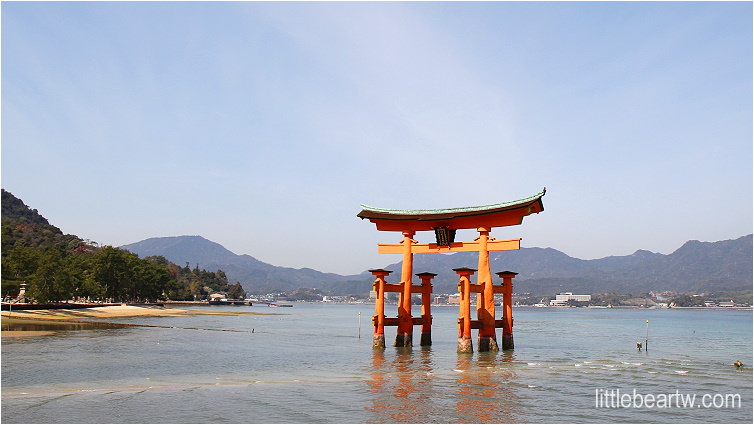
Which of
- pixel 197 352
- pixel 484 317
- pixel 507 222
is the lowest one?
pixel 197 352

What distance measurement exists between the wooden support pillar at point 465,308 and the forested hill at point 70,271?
53.3 metres

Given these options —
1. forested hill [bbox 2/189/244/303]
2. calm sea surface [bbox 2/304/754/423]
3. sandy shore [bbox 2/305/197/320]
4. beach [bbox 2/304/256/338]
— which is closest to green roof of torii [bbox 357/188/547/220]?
calm sea surface [bbox 2/304/754/423]

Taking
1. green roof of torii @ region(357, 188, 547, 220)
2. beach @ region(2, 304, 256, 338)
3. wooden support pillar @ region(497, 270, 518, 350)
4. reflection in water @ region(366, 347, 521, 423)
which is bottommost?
beach @ region(2, 304, 256, 338)

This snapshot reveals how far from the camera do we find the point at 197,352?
1177 inches

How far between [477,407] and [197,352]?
65.3ft

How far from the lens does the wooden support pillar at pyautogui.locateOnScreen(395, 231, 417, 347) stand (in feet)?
95.0

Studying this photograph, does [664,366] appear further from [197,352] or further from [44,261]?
[44,261]

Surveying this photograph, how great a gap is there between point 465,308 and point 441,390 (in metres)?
9.57

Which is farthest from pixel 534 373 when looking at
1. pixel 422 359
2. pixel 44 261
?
pixel 44 261

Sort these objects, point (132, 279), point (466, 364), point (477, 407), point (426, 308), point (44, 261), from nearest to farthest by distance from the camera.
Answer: point (477, 407) < point (466, 364) < point (426, 308) < point (44, 261) < point (132, 279)

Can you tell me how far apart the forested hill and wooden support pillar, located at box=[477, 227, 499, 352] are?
53899 millimetres

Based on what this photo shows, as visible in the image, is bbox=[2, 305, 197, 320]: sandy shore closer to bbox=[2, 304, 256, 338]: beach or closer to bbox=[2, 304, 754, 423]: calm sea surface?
bbox=[2, 304, 256, 338]: beach

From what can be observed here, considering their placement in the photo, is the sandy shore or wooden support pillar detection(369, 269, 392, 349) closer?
wooden support pillar detection(369, 269, 392, 349)

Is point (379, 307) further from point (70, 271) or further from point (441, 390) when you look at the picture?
point (70, 271)
